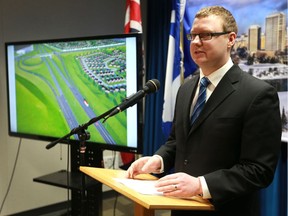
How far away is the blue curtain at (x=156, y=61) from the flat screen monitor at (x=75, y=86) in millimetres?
1383

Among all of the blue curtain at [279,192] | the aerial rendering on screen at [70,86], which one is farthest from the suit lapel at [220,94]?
the blue curtain at [279,192]

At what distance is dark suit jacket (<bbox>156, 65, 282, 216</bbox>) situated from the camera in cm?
114

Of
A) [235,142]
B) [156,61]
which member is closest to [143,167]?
[235,142]

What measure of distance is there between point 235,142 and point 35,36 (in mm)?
2411

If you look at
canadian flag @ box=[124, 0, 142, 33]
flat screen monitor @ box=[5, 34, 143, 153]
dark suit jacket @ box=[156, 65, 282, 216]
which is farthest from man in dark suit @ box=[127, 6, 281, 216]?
canadian flag @ box=[124, 0, 142, 33]

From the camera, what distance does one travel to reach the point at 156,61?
3.53 metres

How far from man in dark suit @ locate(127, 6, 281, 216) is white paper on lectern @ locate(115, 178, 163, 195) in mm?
45

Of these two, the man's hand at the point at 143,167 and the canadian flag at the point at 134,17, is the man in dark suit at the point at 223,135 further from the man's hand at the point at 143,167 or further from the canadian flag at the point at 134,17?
the canadian flag at the point at 134,17

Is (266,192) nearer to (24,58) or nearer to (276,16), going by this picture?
(276,16)

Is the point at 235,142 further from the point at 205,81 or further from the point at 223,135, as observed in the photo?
the point at 205,81

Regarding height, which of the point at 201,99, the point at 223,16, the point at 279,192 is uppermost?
the point at 223,16

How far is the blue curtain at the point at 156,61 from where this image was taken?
3.44m

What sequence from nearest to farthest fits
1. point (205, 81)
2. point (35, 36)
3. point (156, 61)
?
point (205, 81)
point (35, 36)
point (156, 61)

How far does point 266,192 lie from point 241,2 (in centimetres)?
147
